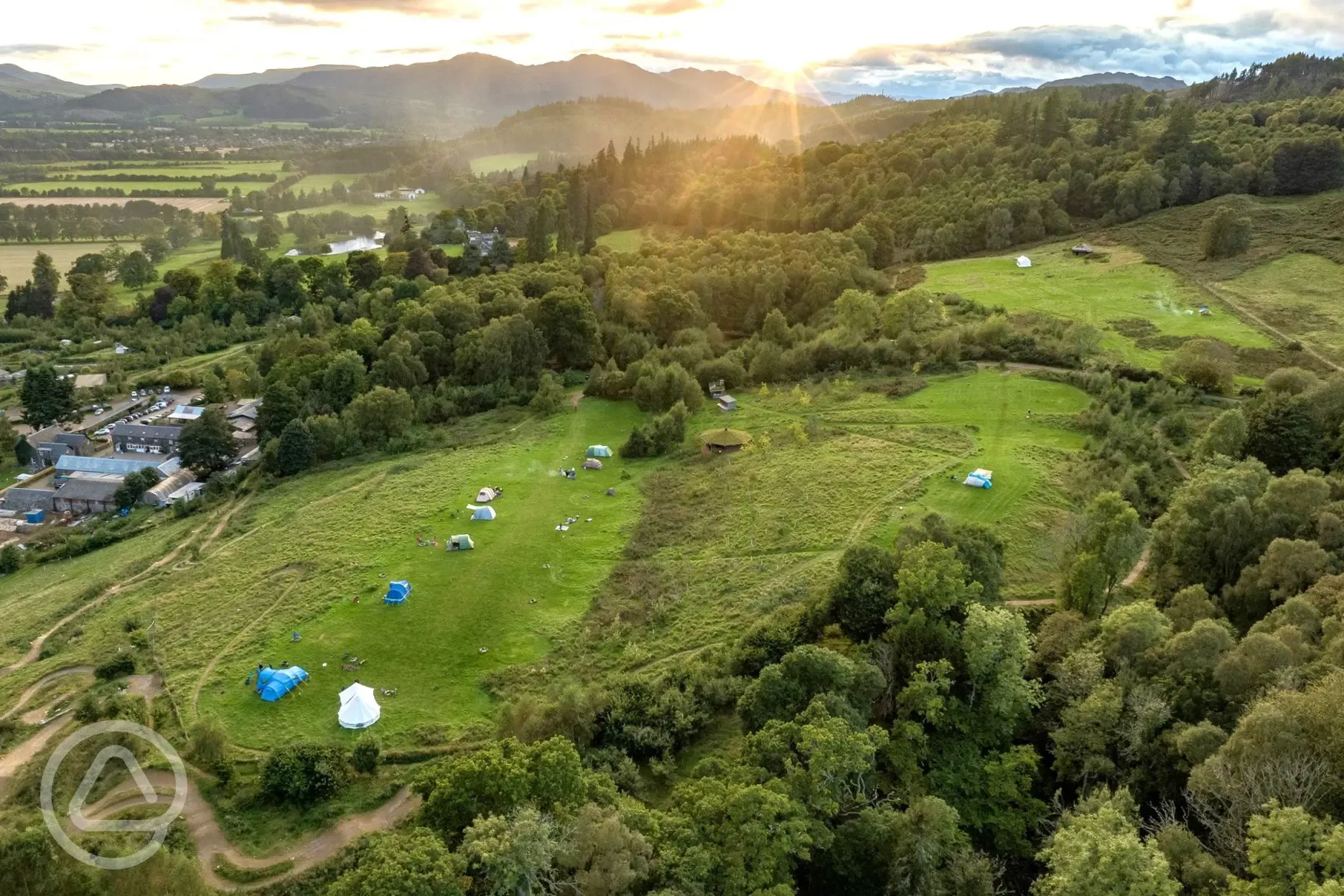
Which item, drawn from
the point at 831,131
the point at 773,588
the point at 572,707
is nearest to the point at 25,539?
the point at 572,707

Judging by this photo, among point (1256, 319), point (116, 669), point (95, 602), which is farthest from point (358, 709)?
point (1256, 319)

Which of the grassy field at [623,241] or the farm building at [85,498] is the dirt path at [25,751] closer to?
the farm building at [85,498]

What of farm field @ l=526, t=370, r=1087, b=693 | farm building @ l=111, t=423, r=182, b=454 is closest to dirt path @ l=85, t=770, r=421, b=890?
farm field @ l=526, t=370, r=1087, b=693

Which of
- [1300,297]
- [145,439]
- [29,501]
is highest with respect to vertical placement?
[1300,297]

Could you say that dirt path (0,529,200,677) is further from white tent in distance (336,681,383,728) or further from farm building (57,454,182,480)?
white tent in distance (336,681,383,728)

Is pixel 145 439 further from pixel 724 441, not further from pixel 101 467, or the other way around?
pixel 724 441

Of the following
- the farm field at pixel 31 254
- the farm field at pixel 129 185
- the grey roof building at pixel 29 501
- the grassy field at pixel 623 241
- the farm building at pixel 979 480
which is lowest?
the grey roof building at pixel 29 501

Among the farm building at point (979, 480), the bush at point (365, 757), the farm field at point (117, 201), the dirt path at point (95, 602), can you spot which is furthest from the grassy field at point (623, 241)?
the farm field at point (117, 201)
